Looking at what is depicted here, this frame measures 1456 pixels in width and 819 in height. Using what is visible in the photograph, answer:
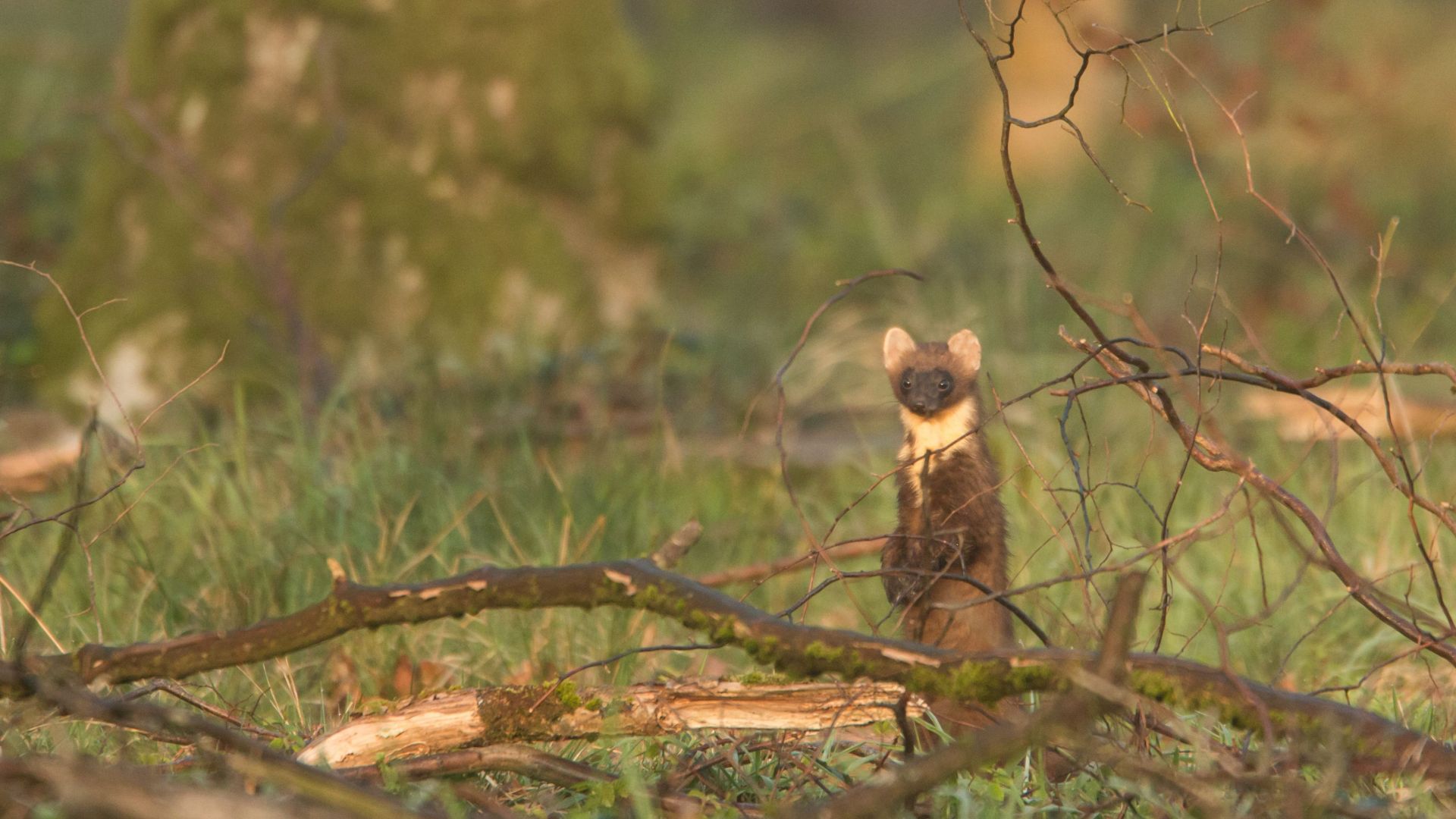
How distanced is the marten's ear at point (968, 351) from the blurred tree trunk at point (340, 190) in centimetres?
295

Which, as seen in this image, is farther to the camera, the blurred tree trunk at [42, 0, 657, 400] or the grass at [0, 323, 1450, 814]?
the blurred tree trunk at [42, 0, 657, 400]

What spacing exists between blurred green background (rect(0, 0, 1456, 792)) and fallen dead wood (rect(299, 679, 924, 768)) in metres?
0.64

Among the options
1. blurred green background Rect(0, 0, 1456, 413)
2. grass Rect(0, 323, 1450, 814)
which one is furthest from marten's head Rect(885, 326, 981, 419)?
blurred green background Rect(0, 0, 1456, 413)

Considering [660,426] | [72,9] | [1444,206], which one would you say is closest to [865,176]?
[660,426]

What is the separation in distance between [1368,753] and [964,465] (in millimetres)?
1617

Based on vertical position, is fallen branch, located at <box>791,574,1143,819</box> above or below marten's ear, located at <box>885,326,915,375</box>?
below

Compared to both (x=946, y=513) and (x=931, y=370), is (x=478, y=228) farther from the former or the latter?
(x=946, y=513)

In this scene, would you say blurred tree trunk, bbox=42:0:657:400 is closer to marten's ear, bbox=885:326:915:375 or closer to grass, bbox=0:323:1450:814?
grass, bbox=0:323:1450:814

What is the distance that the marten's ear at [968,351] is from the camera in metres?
4.43

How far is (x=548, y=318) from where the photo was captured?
24.8ft

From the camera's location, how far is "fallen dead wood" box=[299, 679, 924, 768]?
302 centimetres

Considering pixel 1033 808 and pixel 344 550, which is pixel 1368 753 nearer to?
pixel 1033 808

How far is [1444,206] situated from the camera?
11203 millimetres

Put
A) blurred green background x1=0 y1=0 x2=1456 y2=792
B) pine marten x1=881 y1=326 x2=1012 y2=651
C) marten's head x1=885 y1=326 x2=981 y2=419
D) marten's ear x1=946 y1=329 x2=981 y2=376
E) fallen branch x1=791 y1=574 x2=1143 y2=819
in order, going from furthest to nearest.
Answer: blurred green background x1=0 y1=0 x2=1456 y2=792, marten's ear x1=946 y1=329 x2=981 y2=376, marten's head x1=885 y1=326 x2=981 y2=419, pine marten x1=881 y1=326 x2=1012 y2=651, fallen branch x1=791 y1=574 x2=1143 y2=819
